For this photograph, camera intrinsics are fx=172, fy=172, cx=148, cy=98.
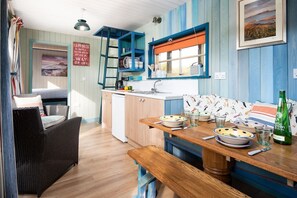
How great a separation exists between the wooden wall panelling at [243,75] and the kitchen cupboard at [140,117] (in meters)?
0.91

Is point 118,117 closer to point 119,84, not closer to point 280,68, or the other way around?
point 119,84

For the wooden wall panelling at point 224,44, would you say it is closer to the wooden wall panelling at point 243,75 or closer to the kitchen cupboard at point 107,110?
the wooden wall panelling at point 243,75

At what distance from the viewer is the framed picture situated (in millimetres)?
1570

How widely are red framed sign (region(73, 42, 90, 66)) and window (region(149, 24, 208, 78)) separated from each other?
214 cm

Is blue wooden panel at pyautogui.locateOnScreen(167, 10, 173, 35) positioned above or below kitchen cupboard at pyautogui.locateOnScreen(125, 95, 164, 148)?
above

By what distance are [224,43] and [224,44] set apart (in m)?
0.01

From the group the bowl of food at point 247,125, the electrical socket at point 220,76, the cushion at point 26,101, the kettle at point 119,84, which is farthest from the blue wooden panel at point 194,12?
the cushion at point 26,101

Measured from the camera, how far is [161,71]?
3.05 m

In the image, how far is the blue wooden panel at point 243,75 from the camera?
185cm

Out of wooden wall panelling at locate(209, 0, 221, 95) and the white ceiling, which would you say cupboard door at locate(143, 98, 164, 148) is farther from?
the white ceiling

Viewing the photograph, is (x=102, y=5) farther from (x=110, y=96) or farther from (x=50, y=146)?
(x=50, y=146)

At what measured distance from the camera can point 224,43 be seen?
2.07 m

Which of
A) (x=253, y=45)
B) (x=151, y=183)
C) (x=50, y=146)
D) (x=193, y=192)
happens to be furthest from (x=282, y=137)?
(x=50, y=146)

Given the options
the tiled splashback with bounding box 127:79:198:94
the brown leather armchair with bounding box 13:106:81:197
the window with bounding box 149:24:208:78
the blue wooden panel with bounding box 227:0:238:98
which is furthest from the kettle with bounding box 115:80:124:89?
the blue wooden panel with bounding box 227:0:238:98
